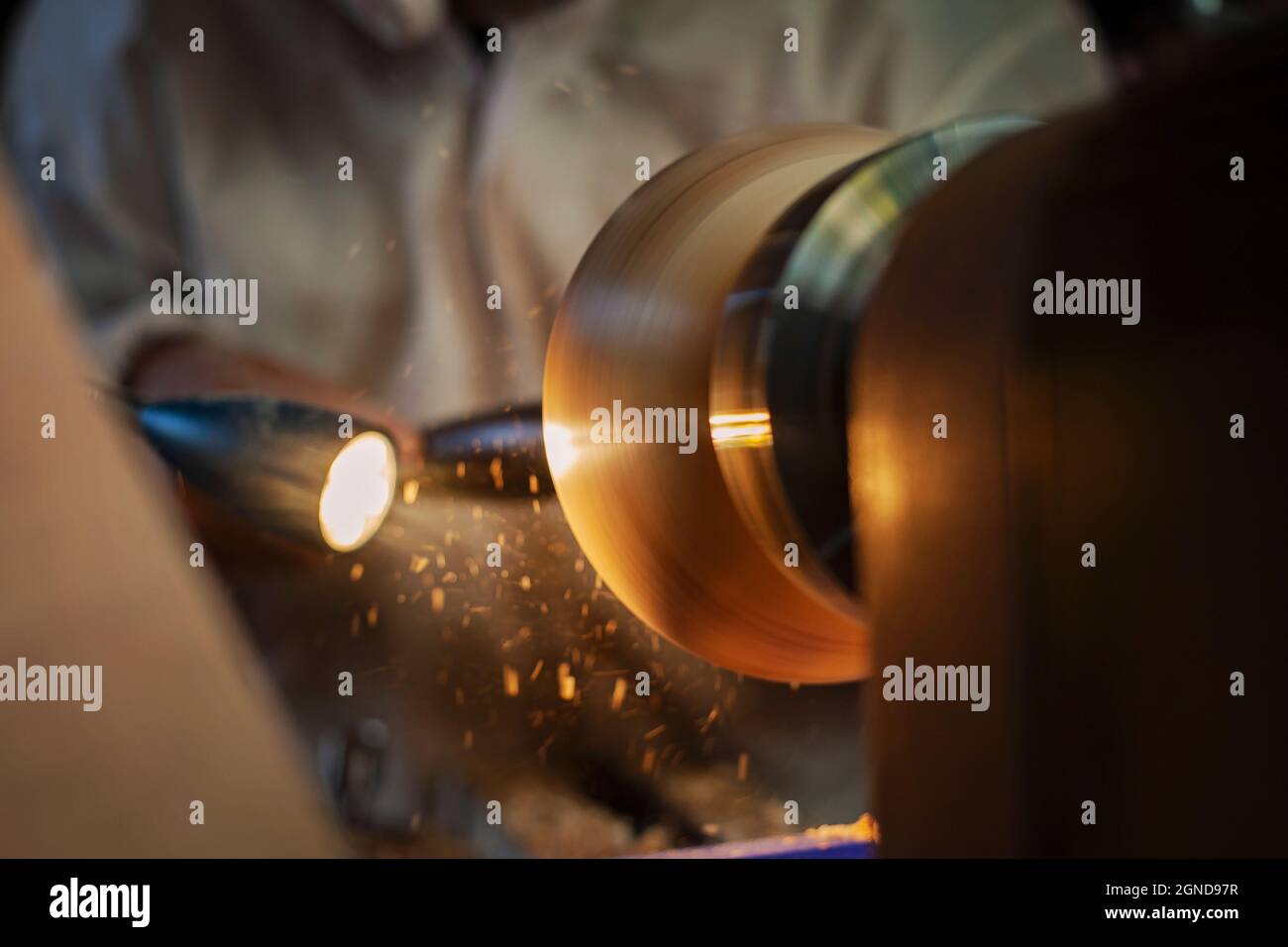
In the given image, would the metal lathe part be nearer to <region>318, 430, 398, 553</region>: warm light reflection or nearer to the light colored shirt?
<region>318, 430, 398, 553</region>: warm light reflection

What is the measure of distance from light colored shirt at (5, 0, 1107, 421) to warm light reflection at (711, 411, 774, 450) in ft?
1.23

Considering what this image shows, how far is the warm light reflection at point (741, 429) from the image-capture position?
1.63 feet

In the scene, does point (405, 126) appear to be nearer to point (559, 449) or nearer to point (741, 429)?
point (559, 449)

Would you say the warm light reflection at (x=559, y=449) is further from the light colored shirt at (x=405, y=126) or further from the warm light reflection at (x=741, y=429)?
the light colored shirt at (x=405, y=126)

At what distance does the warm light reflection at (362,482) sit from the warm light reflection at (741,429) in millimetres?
255

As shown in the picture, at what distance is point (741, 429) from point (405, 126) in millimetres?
558

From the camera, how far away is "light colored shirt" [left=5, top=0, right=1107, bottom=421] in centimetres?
90

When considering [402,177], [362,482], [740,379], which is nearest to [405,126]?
[402,177]

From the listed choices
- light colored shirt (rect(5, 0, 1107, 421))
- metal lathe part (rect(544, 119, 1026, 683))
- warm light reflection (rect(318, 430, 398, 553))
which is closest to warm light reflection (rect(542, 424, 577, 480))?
metal lathe part (rect(544, 119, 1026, 683))

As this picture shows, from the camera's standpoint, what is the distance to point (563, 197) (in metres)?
0.89

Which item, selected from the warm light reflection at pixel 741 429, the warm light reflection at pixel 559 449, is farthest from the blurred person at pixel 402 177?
the warm light reflection at pixel 741 429

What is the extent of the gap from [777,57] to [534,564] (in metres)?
0.45
